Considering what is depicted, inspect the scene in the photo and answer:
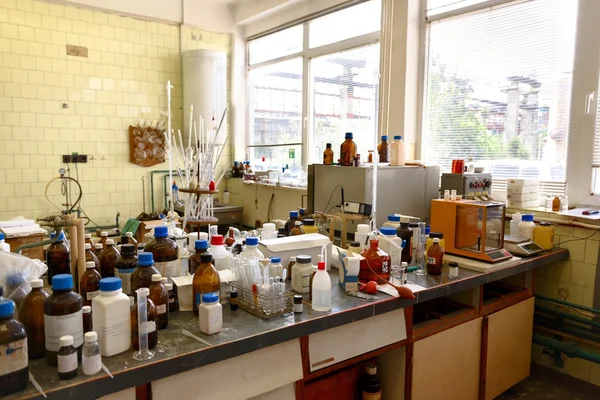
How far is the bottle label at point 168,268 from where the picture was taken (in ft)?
5.77

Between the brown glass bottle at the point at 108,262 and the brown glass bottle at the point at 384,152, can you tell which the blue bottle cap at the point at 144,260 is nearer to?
the brown glass bottle at the point at 108,262

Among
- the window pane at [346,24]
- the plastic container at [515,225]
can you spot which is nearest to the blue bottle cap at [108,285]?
the plastic container at [515,225]

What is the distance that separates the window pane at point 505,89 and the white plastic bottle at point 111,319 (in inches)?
113

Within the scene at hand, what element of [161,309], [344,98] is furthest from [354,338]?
[344,98]

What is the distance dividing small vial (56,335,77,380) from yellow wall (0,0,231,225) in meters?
3.98

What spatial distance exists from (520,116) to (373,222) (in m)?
1.49

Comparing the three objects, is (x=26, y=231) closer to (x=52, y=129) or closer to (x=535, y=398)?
(x=52, y=129)

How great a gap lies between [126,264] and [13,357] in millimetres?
556

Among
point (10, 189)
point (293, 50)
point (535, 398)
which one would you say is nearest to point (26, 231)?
point (10, 189)

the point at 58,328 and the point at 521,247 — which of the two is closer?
the point at 58,328

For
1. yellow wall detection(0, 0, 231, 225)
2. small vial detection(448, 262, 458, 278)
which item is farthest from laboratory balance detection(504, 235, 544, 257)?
yellow wall detection(0, 0, 231, 225)

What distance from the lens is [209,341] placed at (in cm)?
143

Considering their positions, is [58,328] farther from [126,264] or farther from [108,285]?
[126,264]

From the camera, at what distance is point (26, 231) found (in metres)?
3.31
